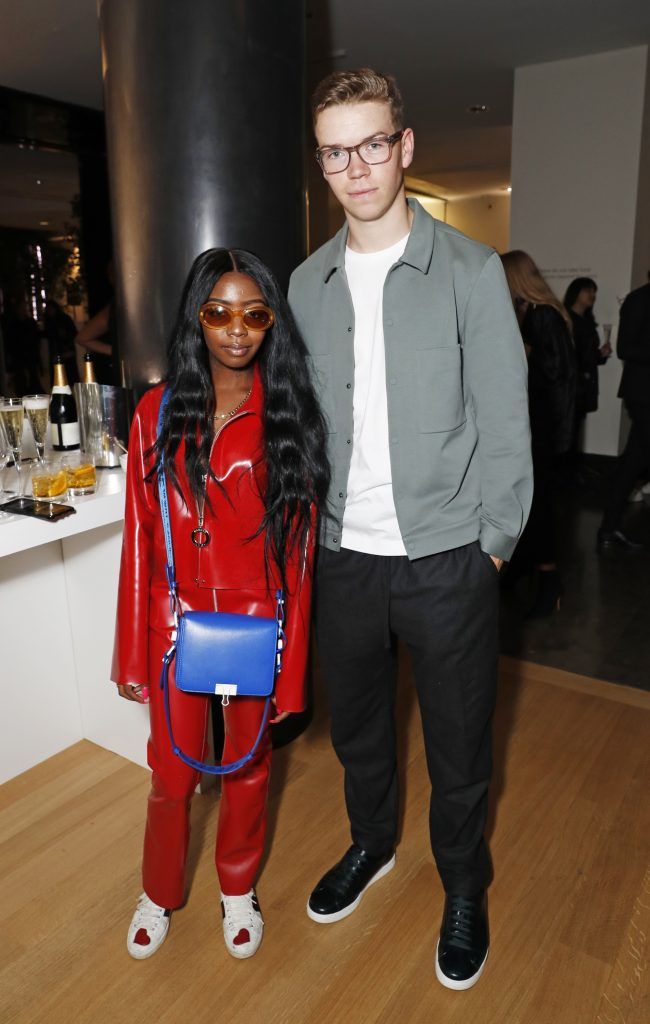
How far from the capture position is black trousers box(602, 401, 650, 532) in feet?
15.8

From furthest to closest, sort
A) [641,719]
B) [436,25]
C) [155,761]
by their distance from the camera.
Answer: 1. [436,25]
2. [641,719]
3. [155,761]

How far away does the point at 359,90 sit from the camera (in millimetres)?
1506

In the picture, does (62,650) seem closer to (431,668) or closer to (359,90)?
(431,668)

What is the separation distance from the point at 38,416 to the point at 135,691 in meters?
1.02

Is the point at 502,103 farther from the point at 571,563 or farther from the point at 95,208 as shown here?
the point at 571,563

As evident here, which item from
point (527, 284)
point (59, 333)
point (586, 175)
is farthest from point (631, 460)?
point (59, 333)

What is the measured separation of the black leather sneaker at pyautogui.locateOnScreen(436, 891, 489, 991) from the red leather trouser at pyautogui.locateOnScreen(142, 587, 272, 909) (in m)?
0.49

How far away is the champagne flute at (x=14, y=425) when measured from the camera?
224 cm

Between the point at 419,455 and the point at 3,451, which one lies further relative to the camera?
the point at 3,451

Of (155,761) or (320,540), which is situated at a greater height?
(320,540)

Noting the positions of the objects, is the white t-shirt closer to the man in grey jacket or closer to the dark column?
the man in grey jacket

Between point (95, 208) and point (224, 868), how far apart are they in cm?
762

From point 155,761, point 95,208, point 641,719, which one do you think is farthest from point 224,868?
point 95,208

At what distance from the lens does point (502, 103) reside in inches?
316
